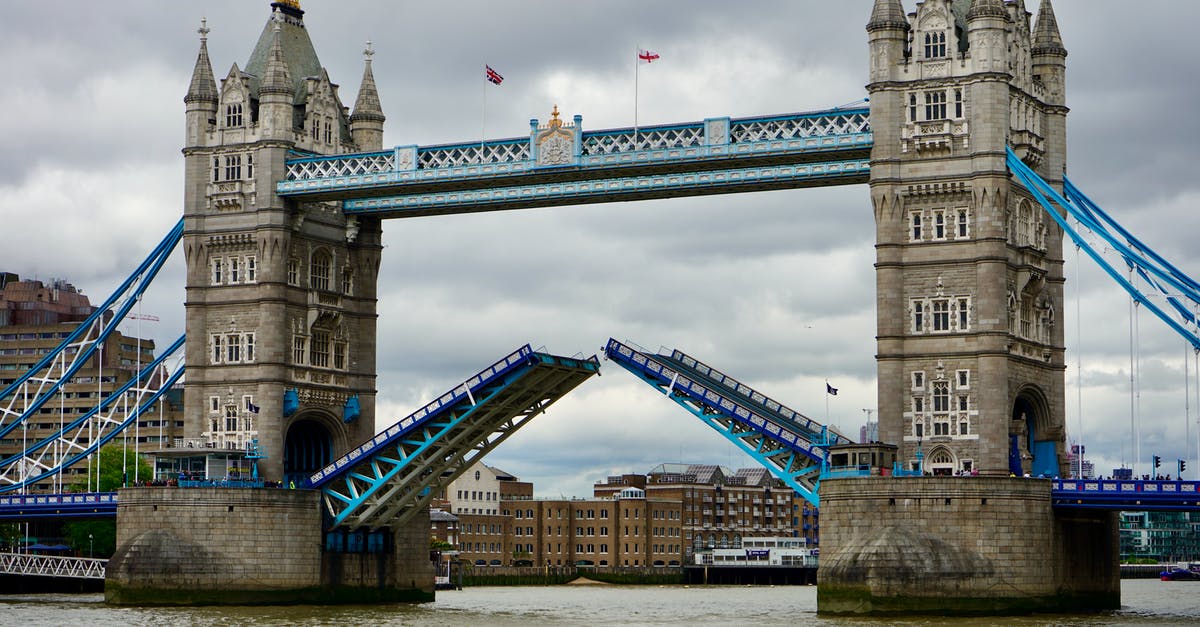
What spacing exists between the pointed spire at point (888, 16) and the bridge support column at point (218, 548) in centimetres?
2848

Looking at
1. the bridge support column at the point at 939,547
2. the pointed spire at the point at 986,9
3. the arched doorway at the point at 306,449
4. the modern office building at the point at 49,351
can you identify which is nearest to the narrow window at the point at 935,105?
the pointed spire at the point at 986,9

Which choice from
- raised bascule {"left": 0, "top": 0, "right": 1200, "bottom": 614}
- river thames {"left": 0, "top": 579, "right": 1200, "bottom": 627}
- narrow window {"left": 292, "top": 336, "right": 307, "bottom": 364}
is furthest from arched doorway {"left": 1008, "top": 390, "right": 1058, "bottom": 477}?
narrow window {"left": 292, "top": 336, "right": 307, "bottom": 364}

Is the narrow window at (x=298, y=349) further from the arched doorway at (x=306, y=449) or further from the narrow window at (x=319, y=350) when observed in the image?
the arched doorway at (x=306, y=449)

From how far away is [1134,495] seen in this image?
6556 centimetres

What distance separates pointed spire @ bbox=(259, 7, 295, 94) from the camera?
82.2 meters

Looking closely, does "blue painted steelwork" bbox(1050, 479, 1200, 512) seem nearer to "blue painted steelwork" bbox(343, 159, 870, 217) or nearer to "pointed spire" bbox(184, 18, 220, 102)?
"blue painted steelwork" bbox(343, 159, 870, 217)

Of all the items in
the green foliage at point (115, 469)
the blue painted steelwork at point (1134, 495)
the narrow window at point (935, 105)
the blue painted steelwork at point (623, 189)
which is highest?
the narrow window at point (935, 105)

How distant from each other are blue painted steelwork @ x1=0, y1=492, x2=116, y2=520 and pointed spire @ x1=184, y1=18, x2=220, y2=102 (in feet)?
55.6

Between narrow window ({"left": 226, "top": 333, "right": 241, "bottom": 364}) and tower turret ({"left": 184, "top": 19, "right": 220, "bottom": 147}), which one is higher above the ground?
tower turret ({"left": 184, "top": 19, "right": 220, "bottom": 147})

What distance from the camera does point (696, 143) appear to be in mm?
74188

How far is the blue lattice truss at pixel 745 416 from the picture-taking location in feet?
233

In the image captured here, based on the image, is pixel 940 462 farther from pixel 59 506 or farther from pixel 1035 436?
pixel 59 506

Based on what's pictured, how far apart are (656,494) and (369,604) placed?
8932 centimetres

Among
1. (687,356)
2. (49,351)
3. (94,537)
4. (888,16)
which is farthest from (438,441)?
(49,351)
